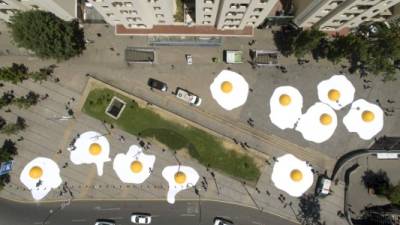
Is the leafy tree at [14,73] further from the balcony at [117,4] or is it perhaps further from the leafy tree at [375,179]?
the leafy tree at [375,179]

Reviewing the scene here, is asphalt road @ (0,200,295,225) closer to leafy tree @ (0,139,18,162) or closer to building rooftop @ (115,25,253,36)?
leafy tree @ (0,139,18,162)

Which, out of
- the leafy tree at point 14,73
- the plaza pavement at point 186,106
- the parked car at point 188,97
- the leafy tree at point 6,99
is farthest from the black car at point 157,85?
the leafy tree at point 6,99

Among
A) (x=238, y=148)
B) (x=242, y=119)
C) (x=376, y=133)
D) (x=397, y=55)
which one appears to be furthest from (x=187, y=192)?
(x=397, y=55)

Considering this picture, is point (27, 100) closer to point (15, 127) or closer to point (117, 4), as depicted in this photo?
point (15, 127)

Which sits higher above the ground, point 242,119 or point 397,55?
point 397,55

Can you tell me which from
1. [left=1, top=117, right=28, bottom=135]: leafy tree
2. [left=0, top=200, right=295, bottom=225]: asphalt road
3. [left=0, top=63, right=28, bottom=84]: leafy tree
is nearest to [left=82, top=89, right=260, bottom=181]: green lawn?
[left=0, top=200, right=295, bottom=225]: asphalt road

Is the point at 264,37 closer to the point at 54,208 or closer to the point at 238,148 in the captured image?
the point at 238,148

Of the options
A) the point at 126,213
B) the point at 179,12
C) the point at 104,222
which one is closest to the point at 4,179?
the point at 104,222

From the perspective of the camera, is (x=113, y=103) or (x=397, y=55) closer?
(x=397, y=55)
